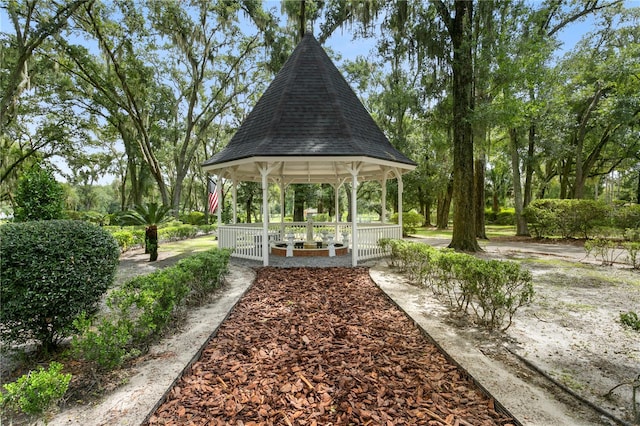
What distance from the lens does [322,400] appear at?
2.80 meters

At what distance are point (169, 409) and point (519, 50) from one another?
1229 cm

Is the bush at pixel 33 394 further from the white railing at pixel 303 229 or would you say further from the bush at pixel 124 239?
the bush at pixel 124 239

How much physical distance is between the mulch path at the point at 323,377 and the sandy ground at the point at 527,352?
0.19 metres

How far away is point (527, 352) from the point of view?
3.59m

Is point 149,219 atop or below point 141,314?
atop

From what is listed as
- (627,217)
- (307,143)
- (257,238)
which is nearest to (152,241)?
(257,238)

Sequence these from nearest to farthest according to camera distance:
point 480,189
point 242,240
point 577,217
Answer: point 242,240 → point 577,217 → point 480,189

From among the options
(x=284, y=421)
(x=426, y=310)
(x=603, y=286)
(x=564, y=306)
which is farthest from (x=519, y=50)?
(x=284, y=421)

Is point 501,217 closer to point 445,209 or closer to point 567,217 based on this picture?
point 445,209

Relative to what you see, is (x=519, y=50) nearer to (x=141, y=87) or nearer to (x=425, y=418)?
(x=425, y=418)

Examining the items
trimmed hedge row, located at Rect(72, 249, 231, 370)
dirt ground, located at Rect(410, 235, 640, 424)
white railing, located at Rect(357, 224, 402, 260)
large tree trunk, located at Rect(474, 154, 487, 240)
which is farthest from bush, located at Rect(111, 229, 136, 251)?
large tree trunk, located at Rect(474, 154, 487, 240)

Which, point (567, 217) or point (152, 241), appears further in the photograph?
point (567, 217)

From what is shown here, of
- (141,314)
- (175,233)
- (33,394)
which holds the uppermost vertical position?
(175,233)

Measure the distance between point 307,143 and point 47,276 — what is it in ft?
23.3
